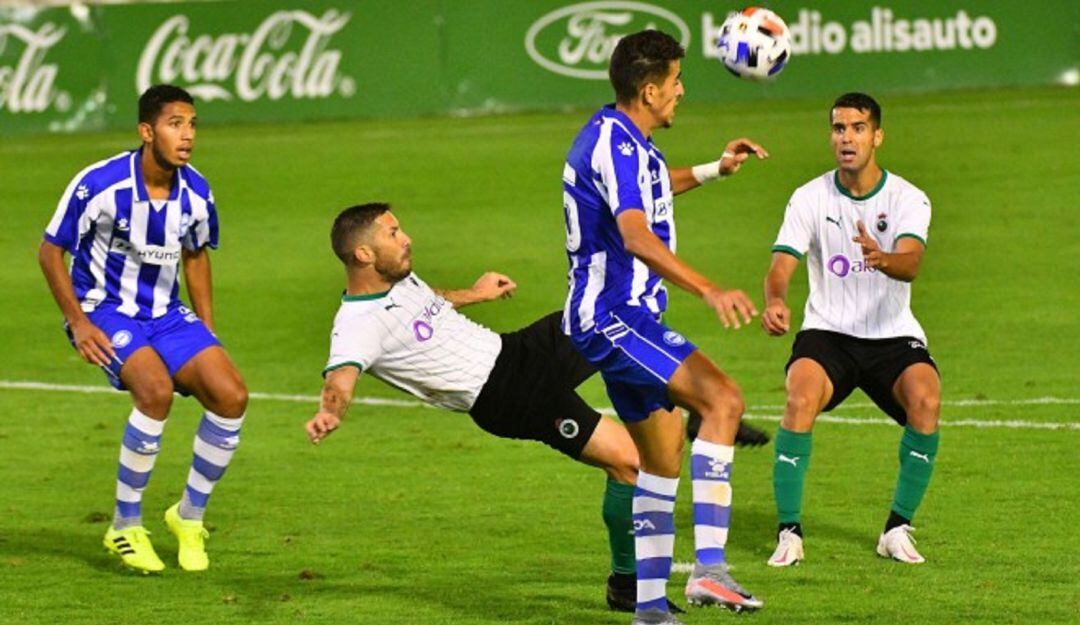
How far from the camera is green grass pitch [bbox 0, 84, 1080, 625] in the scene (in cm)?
941

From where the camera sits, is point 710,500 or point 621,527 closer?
point 710,500

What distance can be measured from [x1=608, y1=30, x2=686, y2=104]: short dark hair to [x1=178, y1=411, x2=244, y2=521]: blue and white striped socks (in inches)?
109

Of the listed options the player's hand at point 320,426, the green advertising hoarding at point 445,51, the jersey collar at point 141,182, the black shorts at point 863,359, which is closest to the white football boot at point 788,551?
the black shorts at point 863,359

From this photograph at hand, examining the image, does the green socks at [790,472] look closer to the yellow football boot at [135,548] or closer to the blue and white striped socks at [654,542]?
the blue and white striped socks at [654,542]

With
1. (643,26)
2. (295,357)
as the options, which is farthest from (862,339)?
(643,26)

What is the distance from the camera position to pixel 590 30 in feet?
99.0

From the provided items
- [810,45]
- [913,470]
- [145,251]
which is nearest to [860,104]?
[913,470]

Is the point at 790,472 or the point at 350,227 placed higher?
the point at 350,227

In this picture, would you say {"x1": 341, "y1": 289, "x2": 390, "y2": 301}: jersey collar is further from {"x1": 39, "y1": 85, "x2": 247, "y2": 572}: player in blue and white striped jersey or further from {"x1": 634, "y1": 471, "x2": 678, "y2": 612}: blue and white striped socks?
{"x1": 634, "y1": 471, "x2": 678, "y2": 612}: blue and white striped socks

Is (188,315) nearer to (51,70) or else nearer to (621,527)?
(621,527)

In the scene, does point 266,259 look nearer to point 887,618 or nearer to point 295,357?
point 295,357

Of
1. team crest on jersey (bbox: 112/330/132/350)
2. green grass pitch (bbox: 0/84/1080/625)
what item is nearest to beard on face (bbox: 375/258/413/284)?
green grass pitch (bbox: 0/84/1080/625)

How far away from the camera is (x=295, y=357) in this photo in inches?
655

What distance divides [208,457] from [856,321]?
119 inches
